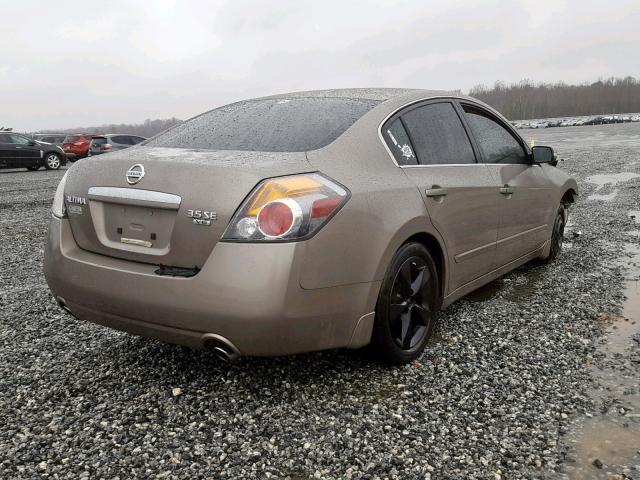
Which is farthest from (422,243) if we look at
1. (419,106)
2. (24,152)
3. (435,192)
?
(24,152)

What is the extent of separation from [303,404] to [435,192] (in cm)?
141

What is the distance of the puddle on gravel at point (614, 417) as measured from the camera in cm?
229

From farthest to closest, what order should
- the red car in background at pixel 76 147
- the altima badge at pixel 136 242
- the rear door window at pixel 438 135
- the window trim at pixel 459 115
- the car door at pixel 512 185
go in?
the red car in background at pixel 76 147 → the car door at pixel 512 185 → the rear door window at pixel 438 135 → the window trim at pixel 459 115 → the altima badge at pixel 136 242

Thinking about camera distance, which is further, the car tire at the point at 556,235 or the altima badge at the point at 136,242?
the car tire at the point at 556,235

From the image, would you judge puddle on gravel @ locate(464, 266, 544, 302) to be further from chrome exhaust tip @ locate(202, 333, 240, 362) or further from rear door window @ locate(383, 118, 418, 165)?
chrome exhaust tip @ locate(202, 333, 240, 362)

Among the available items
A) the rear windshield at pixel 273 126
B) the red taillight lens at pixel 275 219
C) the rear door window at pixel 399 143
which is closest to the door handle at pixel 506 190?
the rear door window at pixel 399 143

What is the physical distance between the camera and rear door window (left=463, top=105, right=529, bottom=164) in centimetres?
409

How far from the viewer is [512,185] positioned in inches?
167

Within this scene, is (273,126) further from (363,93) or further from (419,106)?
(419,106)

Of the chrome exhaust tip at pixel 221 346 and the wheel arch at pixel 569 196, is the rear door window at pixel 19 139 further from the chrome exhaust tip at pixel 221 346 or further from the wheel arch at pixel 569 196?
the chrome exhaust tip at pixel 221 346

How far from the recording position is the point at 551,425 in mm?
2578

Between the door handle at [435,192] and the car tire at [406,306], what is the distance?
1.01ft

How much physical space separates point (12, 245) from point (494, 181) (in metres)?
6.22

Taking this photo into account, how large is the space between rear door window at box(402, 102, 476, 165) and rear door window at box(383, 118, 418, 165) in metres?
0.06
